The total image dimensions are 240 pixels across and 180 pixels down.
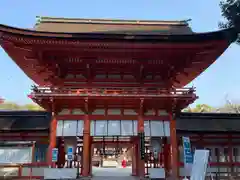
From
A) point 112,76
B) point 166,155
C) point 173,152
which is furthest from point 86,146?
point 166,155

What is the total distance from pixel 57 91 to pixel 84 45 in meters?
2.80

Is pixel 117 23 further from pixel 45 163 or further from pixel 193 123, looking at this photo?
pixel 45 163

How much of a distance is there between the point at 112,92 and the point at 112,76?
1.60 metres

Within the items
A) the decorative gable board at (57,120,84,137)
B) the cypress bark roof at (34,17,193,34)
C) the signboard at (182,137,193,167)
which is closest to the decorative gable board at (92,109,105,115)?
the decorative gable board at (57,120,84,137)

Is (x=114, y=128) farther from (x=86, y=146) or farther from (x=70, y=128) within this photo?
(x=70, y=128)

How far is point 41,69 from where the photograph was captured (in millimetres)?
14594

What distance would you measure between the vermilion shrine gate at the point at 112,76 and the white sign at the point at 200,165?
4151 mm

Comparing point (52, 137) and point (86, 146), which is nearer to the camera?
point (86, 146)

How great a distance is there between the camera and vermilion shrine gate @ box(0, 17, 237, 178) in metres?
12.3

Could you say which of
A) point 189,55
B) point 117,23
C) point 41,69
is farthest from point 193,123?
point 41,69

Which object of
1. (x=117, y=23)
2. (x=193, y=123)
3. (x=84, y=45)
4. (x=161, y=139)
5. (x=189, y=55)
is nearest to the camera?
(x=84, y=45)

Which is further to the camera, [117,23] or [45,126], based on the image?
[117,23]

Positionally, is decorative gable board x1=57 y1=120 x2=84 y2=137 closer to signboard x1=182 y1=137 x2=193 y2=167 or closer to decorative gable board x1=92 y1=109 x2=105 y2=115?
decorative gable board x1=92 y1=109 x2=105 y2=115

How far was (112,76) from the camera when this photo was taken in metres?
14.5
